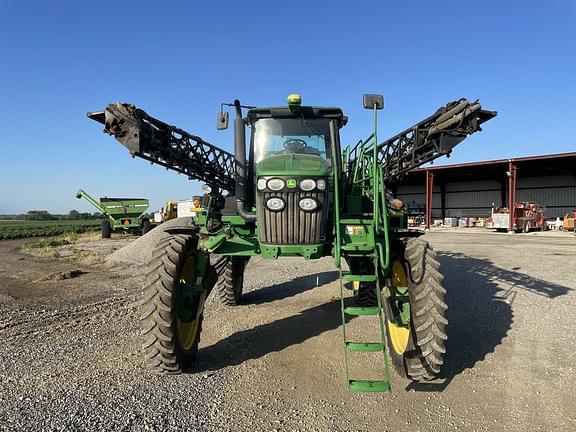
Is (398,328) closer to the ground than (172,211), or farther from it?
closer to the ground

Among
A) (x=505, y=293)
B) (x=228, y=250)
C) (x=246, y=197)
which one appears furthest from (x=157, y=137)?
(x=505, y=293)

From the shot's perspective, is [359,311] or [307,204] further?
[307,204]

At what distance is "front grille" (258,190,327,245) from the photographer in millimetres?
4402

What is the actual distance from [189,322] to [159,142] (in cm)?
222

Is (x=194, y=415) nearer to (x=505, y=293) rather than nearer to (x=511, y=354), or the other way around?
(x=511, y=354)

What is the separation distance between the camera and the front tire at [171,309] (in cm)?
413

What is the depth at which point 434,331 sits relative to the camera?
3936 mm

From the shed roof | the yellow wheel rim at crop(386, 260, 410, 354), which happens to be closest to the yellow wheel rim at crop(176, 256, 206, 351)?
the yellow wheel rim at crop(386, 260, 410, 354)

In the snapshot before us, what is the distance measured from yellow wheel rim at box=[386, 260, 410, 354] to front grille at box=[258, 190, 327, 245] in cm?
100

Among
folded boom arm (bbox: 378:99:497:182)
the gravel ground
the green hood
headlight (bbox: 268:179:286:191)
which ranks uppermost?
folded boom arm (bbox: 378:99:497:182)

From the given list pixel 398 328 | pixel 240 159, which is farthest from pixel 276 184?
pixel 398 328

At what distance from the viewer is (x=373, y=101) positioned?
14.4ft

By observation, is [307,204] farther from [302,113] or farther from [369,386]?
[369,386]

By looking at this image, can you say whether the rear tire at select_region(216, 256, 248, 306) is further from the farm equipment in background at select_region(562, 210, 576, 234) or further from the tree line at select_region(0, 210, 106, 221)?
the tree line at select_region(0, 210, 106, 221)
